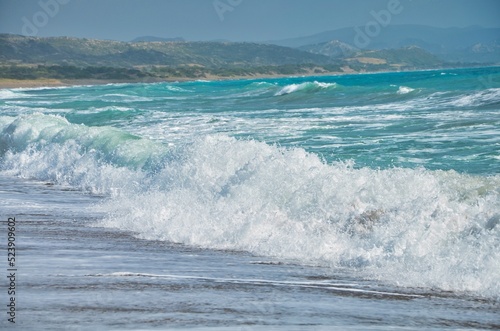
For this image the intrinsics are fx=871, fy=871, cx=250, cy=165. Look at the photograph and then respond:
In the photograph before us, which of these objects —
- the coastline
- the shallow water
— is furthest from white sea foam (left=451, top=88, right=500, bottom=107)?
the coastline

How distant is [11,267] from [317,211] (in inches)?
158

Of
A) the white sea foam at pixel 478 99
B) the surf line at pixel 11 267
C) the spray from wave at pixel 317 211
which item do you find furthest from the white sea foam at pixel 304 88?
the surf line at pixel 11 267

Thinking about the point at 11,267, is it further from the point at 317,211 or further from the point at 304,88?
the point at 304,88

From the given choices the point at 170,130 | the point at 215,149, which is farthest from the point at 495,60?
the point at 215,149

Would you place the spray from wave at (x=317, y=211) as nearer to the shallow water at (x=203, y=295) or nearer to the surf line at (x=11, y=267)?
the shallow water at (x=203, y=295)

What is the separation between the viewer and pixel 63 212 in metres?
12.9

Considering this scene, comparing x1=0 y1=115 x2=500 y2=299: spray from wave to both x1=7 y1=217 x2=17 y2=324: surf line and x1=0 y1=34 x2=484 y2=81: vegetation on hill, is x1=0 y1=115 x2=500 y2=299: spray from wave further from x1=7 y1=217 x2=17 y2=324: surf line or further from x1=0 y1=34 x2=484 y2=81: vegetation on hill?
x1=0 y1=34 x2=484 y2=81: vegetation on hill

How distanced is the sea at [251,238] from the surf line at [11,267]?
0.02m

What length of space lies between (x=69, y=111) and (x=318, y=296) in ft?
126

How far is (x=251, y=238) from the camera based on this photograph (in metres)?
10.2

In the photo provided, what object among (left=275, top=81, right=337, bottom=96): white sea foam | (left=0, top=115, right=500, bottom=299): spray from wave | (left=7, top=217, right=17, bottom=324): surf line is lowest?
(left=7, top=217, right=17, bottom=324): surf line

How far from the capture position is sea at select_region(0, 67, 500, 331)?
6.80 meters

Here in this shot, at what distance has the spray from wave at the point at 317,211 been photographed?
8.39 meters

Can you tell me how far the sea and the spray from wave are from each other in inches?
1.1
